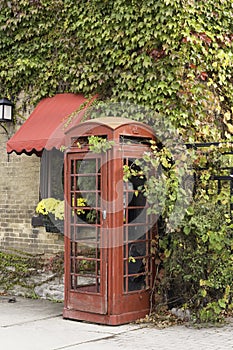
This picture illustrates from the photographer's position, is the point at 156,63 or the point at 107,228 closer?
the point at 107,228

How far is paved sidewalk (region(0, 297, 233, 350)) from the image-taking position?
25.8 feet

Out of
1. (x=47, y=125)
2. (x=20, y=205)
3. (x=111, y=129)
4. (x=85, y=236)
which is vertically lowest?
(x=85, y=236)

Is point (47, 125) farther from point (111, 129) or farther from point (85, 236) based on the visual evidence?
point (85, 236)

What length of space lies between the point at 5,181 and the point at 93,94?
246cm

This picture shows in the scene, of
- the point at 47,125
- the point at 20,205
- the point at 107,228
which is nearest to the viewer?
the point at 107,228

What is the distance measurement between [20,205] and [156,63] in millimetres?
3609

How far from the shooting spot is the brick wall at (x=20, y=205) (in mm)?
11523

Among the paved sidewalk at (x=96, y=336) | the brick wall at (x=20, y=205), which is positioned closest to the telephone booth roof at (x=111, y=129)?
the brick wall at (x=20, y=205)

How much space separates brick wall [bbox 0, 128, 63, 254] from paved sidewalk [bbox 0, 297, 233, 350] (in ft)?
6.55

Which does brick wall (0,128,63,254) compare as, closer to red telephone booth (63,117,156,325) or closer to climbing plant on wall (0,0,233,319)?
climbing plant on wall (0,0,233,319)

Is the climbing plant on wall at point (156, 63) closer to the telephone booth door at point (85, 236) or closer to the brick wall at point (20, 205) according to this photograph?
the telephone booth door at point (85, 236)

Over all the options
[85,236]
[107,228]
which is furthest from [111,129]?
[85,236]

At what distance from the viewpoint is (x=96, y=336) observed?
8383 millimetres

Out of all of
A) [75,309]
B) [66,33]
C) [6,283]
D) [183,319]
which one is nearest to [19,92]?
[66,33]
